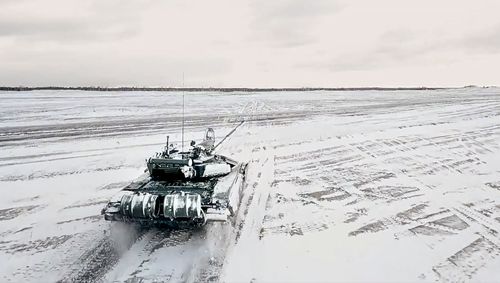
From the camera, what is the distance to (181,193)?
705 centimetres

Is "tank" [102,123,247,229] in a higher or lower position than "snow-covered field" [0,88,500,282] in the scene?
higher

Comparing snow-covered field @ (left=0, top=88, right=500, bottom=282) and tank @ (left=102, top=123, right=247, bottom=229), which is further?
tank @ (left=102, top=123, right=247, bottom=229)

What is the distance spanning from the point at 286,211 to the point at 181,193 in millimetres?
2746

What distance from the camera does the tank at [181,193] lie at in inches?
263

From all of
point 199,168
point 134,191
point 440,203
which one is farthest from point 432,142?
point 134,191

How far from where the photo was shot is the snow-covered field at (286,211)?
6.38 metres

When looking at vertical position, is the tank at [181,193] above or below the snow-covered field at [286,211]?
above

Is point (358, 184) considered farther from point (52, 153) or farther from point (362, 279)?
point (52, 153)

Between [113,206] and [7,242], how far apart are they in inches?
81.7

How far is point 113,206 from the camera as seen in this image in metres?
7.05

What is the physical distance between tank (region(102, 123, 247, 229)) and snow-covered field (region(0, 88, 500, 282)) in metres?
0.63

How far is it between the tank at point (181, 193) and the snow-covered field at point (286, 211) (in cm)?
63

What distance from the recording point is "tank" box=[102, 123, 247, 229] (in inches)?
263

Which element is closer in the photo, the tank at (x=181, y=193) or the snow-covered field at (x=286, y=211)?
the snow-covered field at (x=286, y=211)
